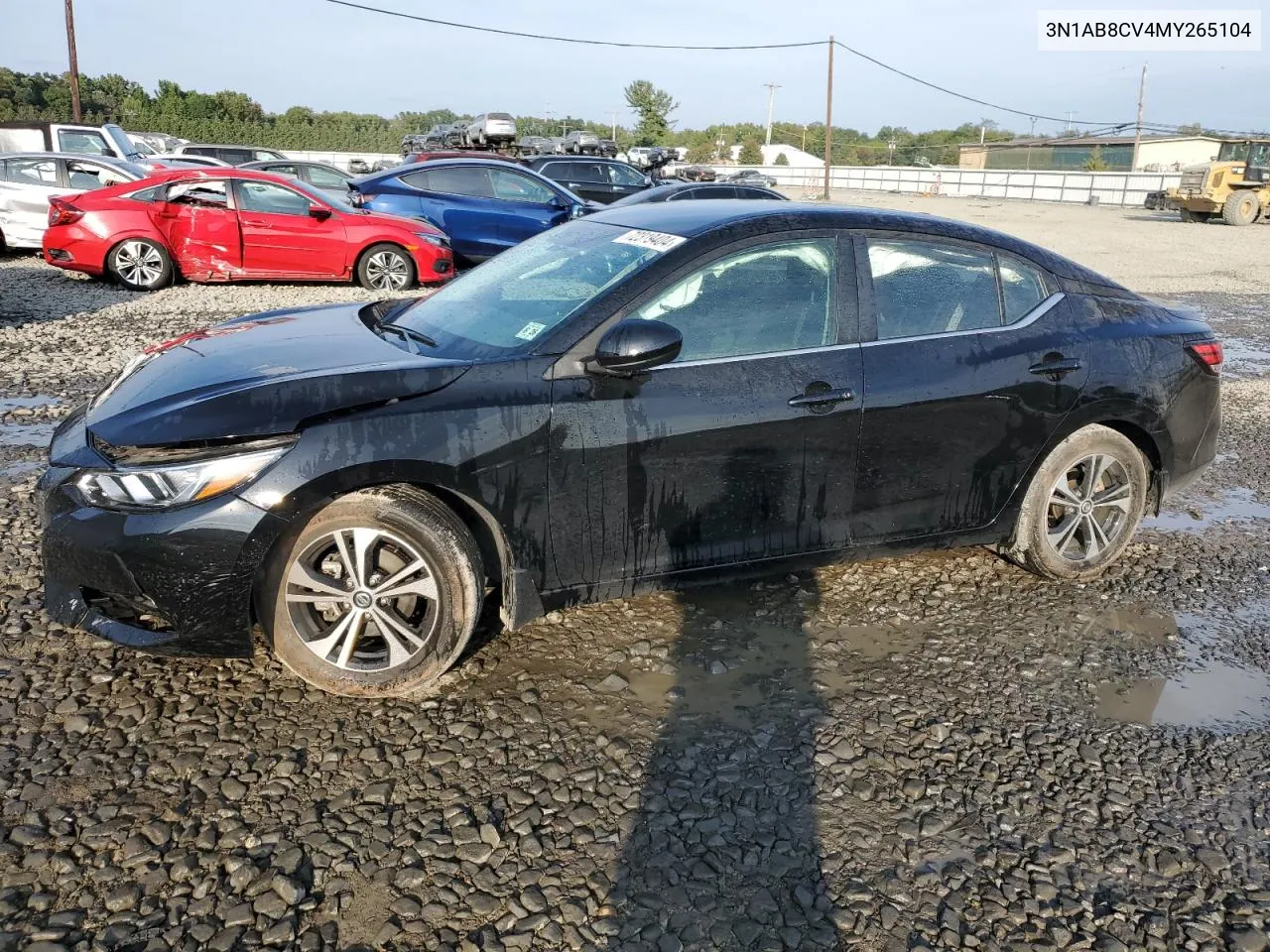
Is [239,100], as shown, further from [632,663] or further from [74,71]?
[632,663]

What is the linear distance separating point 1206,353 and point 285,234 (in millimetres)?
10071

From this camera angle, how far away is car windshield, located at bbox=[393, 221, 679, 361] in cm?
358

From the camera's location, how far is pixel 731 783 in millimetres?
2936

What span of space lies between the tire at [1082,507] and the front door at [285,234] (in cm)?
957

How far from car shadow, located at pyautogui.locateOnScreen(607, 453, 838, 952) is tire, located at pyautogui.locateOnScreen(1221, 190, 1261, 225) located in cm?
3328

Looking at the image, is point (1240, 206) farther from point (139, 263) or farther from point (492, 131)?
point (139, 263)

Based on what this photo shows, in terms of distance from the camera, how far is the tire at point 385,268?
1188 cm

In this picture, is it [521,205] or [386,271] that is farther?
[521,205]

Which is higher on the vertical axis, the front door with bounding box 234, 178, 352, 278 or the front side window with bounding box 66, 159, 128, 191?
the front side window with bounding box 66, 159, 128, 191

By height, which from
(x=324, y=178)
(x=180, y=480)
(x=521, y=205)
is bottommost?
(x=180, y=480)

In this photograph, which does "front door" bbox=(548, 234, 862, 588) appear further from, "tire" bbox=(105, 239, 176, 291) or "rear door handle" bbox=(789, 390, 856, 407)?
"tire" bbox=(105, 239, 176, 291)

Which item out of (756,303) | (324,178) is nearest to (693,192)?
(324,178)

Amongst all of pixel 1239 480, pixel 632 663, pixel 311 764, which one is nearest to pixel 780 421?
pixel 632 663

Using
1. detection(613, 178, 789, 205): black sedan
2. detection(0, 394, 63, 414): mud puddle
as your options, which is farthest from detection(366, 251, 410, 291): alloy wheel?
detection(0, 394, 63, 414): mud puddle
